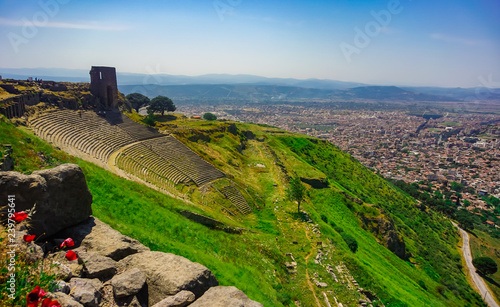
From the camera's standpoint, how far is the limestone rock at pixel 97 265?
652cm

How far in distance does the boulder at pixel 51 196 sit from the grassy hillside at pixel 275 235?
289 cm

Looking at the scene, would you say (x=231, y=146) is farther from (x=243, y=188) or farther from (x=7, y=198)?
(x=7, y=198)

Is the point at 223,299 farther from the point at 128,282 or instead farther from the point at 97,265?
the point at 97,265

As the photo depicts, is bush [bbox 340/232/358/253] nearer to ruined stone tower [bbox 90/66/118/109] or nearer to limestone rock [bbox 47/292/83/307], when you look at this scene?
limestone rock [bbox 47/292/83/307]

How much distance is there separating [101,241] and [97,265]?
1.51 metres

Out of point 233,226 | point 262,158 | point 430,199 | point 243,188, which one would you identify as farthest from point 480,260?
point 233,226

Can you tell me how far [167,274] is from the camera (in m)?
7.07

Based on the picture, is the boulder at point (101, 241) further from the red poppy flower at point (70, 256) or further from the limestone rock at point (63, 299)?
the limestone rock at point (63, 299)

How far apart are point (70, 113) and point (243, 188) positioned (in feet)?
78.6

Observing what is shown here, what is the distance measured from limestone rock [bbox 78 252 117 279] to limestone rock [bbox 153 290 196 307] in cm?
177

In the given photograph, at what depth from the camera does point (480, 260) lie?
46.6m

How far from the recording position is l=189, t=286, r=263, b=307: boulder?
6195 mm

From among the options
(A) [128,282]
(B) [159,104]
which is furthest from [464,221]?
(A) [128,282]

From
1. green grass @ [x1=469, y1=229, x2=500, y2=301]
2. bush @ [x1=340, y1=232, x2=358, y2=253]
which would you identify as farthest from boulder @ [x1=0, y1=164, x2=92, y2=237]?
green grass @ [x1=469, y1=229, x2=500, y2=301]
